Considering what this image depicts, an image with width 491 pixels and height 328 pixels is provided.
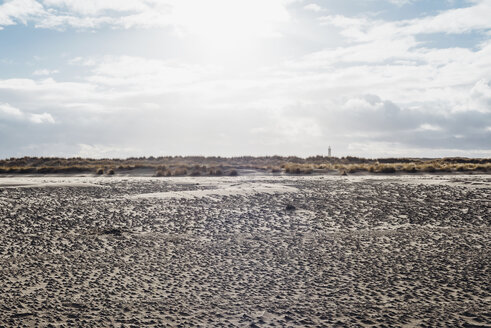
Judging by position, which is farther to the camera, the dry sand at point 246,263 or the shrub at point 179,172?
the shrub at point 179,172

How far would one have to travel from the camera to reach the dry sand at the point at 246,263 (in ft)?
20.1

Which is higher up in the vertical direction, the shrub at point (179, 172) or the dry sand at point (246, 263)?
the shrub at point (179, 172)

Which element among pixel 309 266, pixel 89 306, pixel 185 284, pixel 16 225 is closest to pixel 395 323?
pixel 309 266

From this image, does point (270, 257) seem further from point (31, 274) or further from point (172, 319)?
point (31, 274)

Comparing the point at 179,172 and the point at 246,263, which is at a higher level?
the point at 179,172

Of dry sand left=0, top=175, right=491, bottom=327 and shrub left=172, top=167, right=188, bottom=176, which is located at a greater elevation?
shrub left=172, top=167, right=188, bottom=176

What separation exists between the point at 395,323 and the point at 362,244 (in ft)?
15.3

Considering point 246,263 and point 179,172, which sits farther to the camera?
point 179,172

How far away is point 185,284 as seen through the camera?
746cm

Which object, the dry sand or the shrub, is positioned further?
the shrub

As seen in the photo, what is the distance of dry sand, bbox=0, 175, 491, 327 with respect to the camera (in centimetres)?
614

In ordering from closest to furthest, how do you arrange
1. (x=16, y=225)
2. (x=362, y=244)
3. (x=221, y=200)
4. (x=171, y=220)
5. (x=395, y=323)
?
(x=395, y=323) → (x=362, y=244) → (x=16, y=225) → (x=171, y=220) → (x=221, y=200)

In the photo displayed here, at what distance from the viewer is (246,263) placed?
8750mm

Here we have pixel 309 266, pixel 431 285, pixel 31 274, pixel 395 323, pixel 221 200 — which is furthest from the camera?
pixel 221 200
